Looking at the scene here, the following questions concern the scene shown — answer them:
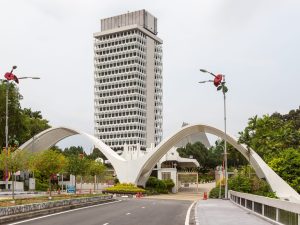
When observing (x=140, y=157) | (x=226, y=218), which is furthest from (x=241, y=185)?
(x=140, y=157)

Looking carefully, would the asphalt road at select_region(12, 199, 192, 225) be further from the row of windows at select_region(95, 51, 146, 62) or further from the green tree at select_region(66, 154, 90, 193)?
the row of windows at select_region(95, 51, 146, 62)

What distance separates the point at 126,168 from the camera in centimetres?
8388

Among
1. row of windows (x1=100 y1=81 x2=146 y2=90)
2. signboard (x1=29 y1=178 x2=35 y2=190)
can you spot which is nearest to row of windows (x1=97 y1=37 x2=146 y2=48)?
row of windows (x1=100 y1=81 x2=146 y2=90)

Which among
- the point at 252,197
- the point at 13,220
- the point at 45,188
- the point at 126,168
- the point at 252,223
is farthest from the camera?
the point at 126,168

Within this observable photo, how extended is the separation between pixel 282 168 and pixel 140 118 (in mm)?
131329

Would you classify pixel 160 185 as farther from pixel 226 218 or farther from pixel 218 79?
pixel 226 218

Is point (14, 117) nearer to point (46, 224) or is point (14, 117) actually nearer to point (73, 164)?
point (73, 164)

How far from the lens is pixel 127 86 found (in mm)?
187750

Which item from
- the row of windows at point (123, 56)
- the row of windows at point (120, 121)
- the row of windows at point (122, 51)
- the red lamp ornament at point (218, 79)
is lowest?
the red lamp ornament at point (218, 79)

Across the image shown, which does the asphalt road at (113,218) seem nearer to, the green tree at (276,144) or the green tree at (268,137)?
the green tree at (276,144)

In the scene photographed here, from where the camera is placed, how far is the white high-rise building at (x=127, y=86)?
7318 inches

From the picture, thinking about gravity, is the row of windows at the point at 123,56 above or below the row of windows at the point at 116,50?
below

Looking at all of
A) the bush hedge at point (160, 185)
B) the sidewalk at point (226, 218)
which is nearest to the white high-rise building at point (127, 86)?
the bush hedge at point (160, 185)

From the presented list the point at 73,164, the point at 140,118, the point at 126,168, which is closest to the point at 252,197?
the point at 73,164
